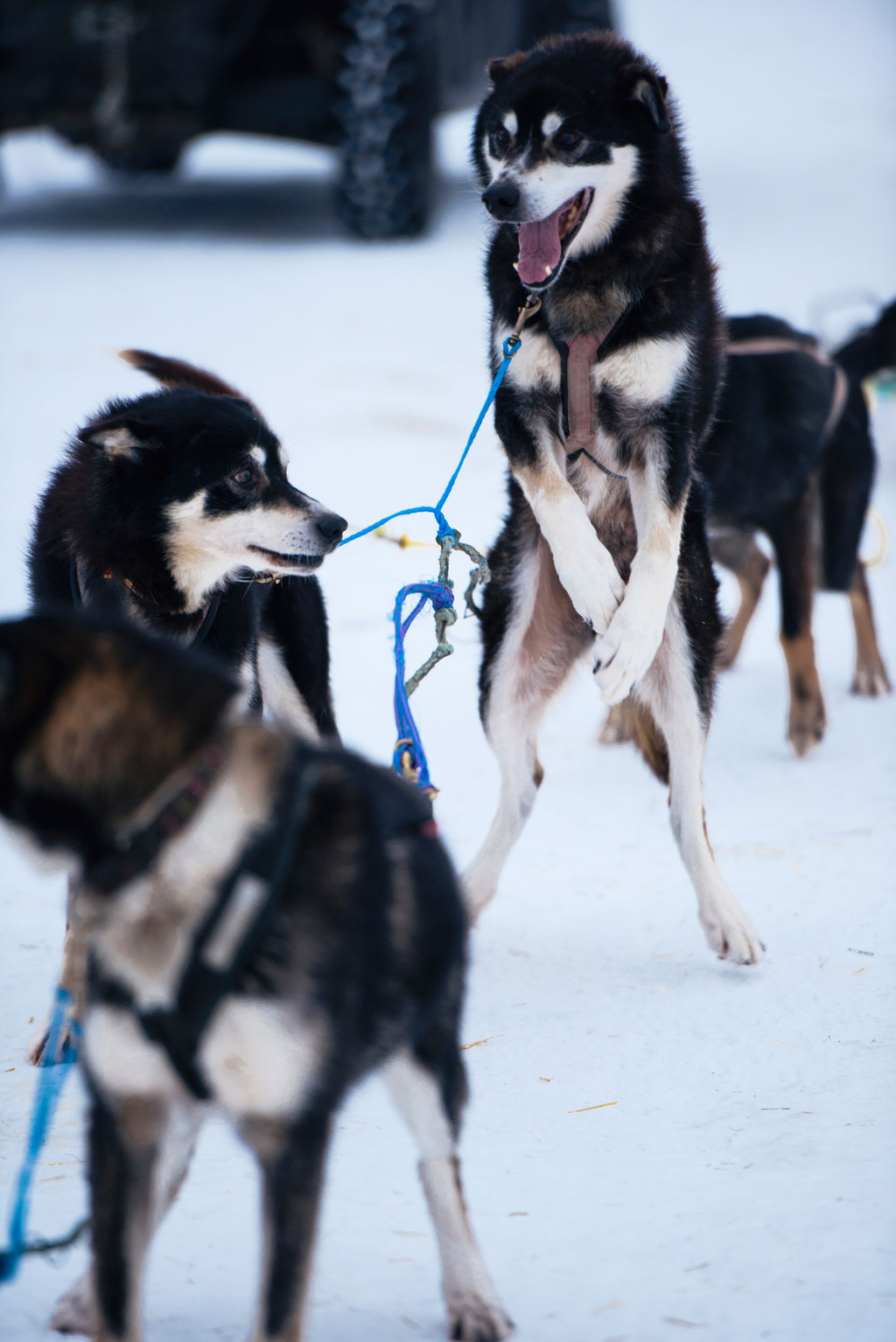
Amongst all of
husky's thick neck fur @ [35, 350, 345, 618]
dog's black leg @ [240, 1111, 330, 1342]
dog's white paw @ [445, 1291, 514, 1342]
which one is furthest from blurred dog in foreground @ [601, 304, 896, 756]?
dog's black leg @ [240, 1111, 330, 1342]

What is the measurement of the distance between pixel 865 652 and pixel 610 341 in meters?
2.30

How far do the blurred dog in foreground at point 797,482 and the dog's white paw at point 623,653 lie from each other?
1.06 meters

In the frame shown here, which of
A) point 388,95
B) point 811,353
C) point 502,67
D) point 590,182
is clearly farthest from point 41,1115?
point 388,95

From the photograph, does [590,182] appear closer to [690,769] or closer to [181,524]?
[181,524]

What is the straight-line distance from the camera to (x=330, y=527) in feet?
7.79

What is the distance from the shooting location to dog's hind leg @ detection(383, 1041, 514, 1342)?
147 cm

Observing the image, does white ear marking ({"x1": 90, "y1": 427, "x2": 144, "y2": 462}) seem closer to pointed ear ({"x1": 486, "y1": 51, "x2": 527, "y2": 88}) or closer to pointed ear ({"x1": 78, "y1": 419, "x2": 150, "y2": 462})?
pointed ear ({"x1": 78, "y1": 419, "x2": 150, "y2": 462})

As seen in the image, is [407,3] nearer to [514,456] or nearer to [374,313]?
[374,313]

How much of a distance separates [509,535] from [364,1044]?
4.92 feet

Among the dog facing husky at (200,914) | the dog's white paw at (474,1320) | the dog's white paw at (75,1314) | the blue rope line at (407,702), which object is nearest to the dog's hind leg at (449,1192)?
the dog's white paw at (474,1320)

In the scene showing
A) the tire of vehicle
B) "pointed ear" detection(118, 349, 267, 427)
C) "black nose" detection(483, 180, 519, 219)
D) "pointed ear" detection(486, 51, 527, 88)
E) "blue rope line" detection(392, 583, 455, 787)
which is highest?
the tire of vehicle

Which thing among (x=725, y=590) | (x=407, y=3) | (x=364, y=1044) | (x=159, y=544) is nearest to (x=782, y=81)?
(x=407, y=3)

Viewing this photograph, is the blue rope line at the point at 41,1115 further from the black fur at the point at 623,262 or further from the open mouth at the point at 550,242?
the open mouth at the point at 550,242

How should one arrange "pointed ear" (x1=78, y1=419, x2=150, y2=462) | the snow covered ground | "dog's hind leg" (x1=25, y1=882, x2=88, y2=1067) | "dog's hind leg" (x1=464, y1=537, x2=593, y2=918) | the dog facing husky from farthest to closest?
1. "dog's hind leg" (x1=464, y1=537, x2=593, y2=918)
2. "pointed ear" (x1=78, y1=419, x2=150, y2=462)
3. "dog's hind leg" (x1=25, y1=882, x2=88, y2=1067)
4. the snow covered ground
5. the dog facing husky
